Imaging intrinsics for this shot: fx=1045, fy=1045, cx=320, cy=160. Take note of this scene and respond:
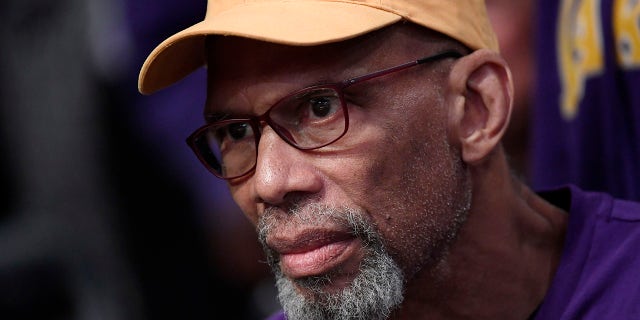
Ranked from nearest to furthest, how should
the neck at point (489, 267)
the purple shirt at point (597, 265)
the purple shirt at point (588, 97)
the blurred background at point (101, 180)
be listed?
the purple shirt at point (597, 265) → the neck at point (489, 267) → the purple shirt at point (588, 97) → the blurred background at point (101, 180)

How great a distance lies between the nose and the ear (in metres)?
0.37

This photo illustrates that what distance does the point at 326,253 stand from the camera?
228 cm

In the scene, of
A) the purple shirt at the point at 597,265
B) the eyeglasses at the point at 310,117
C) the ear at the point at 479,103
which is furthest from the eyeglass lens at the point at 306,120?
the purple shirt at the point at 597,265

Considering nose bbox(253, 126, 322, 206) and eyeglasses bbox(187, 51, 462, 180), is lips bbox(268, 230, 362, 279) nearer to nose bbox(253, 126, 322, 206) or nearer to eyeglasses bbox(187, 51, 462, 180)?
nose bbox(253, 126, 322, 206)

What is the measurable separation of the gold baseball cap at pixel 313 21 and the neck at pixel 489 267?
0.35 metres

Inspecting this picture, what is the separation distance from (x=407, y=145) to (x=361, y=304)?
0.37 m

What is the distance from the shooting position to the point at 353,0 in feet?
7.62

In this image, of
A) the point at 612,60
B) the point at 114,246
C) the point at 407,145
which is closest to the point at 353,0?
the point at 407,145

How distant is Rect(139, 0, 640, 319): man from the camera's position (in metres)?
2.28

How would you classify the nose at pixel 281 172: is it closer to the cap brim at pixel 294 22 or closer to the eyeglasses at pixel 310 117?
the eyeglasses at pixel 310 117

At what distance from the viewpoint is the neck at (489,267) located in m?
2.51

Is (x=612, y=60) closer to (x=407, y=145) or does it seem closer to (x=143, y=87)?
(x=407, y=145)

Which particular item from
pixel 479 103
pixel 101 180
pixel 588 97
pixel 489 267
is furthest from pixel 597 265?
pixel 101 180

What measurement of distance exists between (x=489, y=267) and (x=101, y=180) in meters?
2.09
